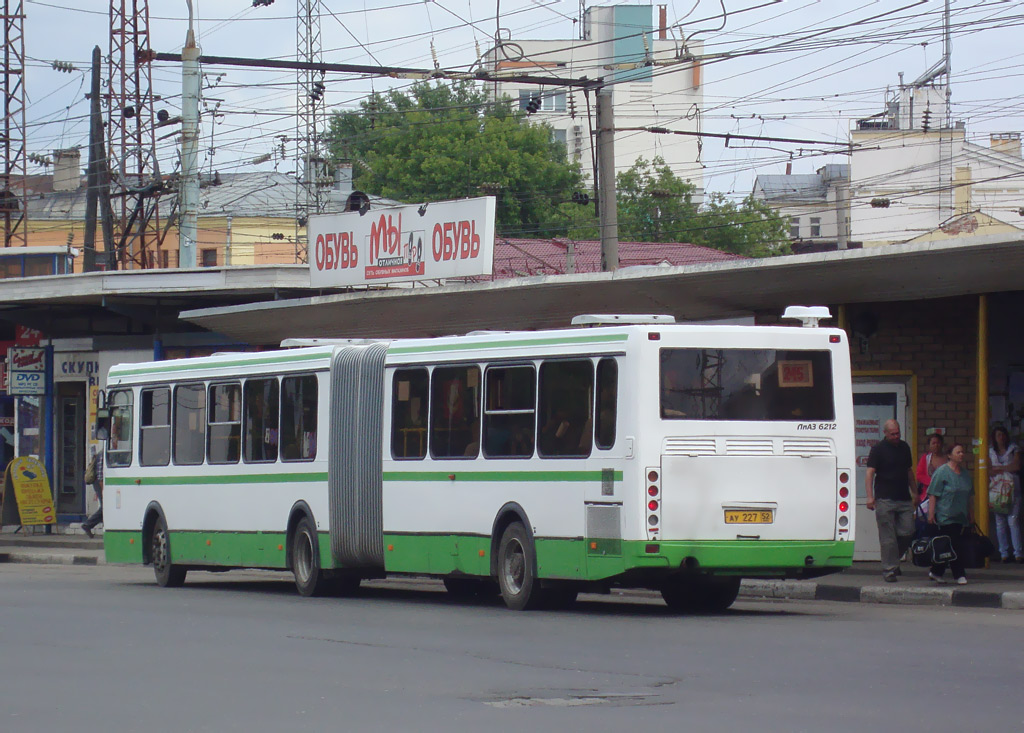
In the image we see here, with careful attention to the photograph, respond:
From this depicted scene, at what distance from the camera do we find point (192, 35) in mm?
36031

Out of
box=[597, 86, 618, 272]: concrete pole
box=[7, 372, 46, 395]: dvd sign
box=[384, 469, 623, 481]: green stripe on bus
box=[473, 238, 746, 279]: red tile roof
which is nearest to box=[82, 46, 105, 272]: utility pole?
box=[7, 372, 46, 395]: dvd sign

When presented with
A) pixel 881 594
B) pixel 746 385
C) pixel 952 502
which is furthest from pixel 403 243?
pixel 746 385

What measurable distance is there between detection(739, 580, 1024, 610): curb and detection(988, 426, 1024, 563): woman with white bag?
3.16m

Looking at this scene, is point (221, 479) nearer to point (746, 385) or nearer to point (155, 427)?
point (155, 427)

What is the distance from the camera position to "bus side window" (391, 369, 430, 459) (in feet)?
55.2

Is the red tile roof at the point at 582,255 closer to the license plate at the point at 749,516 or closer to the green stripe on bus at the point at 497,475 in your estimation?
the green stripe on bus at the point at 497,475

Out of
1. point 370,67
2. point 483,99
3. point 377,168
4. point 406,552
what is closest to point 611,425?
point 406,552

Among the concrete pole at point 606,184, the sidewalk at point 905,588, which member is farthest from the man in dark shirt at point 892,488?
the concrete pole at point 606,184

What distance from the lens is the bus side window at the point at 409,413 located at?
16.8 metres

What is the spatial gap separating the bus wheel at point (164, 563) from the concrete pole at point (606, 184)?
26.2 ft

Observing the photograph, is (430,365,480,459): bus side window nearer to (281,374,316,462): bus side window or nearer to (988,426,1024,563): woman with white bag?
(281,374,316,462): bus side window

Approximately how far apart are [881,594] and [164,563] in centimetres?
910

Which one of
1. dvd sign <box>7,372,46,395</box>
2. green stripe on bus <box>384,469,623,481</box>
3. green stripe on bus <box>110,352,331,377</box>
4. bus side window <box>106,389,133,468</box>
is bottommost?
green stripe on bus <box>384,469,623,481</box>

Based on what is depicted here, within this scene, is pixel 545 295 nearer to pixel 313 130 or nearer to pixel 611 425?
pixel 611 425
